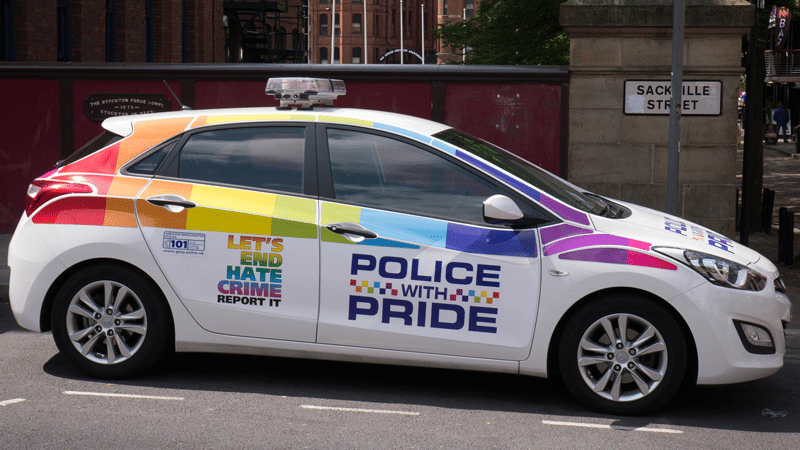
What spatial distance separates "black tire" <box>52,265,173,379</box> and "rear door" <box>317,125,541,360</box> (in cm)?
101

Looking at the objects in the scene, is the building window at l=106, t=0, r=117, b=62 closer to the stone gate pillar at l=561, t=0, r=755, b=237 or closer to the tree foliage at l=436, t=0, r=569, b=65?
the tree foliage at l=436, t=0, r=569, b=65

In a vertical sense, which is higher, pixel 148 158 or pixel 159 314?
pixel 148 158

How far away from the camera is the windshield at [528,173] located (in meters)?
5.64

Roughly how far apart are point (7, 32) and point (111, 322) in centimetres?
1180

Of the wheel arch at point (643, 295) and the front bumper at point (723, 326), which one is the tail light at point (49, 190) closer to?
the wheel arch at point (643, 295)

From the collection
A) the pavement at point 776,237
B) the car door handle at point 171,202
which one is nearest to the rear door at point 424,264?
the car door handle at point 171,202

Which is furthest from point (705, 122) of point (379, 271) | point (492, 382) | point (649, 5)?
point (379, 271)

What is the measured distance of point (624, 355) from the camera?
17.2 feet

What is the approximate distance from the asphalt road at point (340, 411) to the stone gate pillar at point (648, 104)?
4111 millimetres

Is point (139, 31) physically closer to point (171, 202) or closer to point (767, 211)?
point (767, 211)

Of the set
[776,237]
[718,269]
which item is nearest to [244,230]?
[718,269]

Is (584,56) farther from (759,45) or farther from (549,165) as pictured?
(759,45)

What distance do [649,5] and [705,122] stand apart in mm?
1346

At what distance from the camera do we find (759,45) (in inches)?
604
